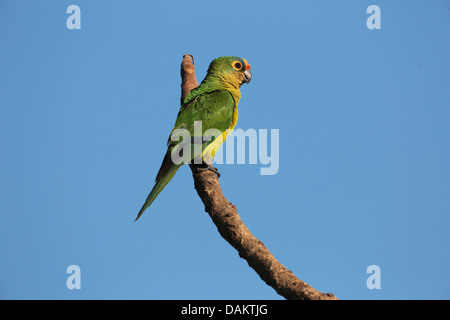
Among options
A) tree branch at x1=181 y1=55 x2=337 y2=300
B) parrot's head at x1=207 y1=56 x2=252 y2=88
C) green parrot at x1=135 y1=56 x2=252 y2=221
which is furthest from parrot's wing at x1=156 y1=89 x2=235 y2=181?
tree branch at x1=181 y1=55 x2=337 y2=300

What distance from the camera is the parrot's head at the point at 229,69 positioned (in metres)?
5.95

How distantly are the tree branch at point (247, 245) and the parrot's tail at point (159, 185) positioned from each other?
29 cm

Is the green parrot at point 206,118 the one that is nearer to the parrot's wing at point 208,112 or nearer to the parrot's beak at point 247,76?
the parrot's wing at point 208,112

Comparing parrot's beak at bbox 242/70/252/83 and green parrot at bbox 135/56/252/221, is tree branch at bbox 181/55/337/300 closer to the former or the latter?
green parrot at bbox 135/56/252/221

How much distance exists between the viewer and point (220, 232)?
3709 millimetres

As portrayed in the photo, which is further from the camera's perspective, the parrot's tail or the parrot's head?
the parrot's head

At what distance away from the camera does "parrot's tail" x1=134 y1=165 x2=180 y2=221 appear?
167 inches

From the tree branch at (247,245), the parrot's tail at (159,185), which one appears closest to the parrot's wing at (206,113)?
the parrot's tail at (159,185)

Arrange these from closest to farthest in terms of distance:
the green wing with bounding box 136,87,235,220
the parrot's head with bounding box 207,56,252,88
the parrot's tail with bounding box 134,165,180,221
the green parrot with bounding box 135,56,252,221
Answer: the parrot's tail with bounding box 134,165,180,221, the green parrot with bounding box 135,56,252,221, the green wing with bounding box 136,87,235,220, the parrot's head with bounding box 207,56,252,88

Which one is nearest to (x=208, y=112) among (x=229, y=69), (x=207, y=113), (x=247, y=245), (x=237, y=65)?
(x=207, y=113)

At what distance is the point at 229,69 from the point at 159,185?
95.7 inches

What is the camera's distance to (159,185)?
4430 millimetres

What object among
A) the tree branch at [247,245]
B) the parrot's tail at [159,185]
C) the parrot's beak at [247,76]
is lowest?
the tree branch at [247,245]
